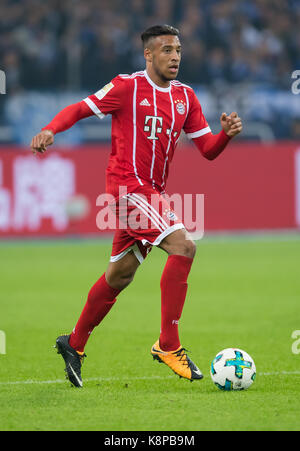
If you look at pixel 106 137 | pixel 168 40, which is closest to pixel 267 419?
pixel 168 40

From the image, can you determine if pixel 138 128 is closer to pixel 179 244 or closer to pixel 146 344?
pixel 179 244

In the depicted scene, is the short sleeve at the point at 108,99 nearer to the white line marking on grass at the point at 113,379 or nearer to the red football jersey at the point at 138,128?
the red football jersey at the point at 138,128

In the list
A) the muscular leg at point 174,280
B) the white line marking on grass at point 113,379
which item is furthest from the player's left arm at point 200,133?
the white line marking on grass at point 113,379

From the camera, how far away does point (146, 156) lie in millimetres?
5477

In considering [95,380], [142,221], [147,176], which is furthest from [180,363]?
[147,176]

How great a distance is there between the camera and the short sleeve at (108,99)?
5410 millimetres

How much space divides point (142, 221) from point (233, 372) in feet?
3.64

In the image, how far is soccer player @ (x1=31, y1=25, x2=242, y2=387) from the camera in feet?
17.3

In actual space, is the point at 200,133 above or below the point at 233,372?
above

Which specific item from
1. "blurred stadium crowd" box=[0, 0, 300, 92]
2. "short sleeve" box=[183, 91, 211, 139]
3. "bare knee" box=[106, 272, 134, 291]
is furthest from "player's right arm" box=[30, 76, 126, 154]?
"blurred stadium crowd" box=[0, 0, 300, 92]

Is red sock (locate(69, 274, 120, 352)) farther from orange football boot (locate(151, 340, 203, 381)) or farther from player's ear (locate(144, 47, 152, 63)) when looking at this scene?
player's ear (locate(144, 47, 152, 63))

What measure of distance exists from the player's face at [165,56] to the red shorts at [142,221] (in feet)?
2.56

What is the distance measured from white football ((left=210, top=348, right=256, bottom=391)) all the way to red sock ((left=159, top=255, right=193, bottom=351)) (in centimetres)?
33

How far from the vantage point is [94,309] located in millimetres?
5578
